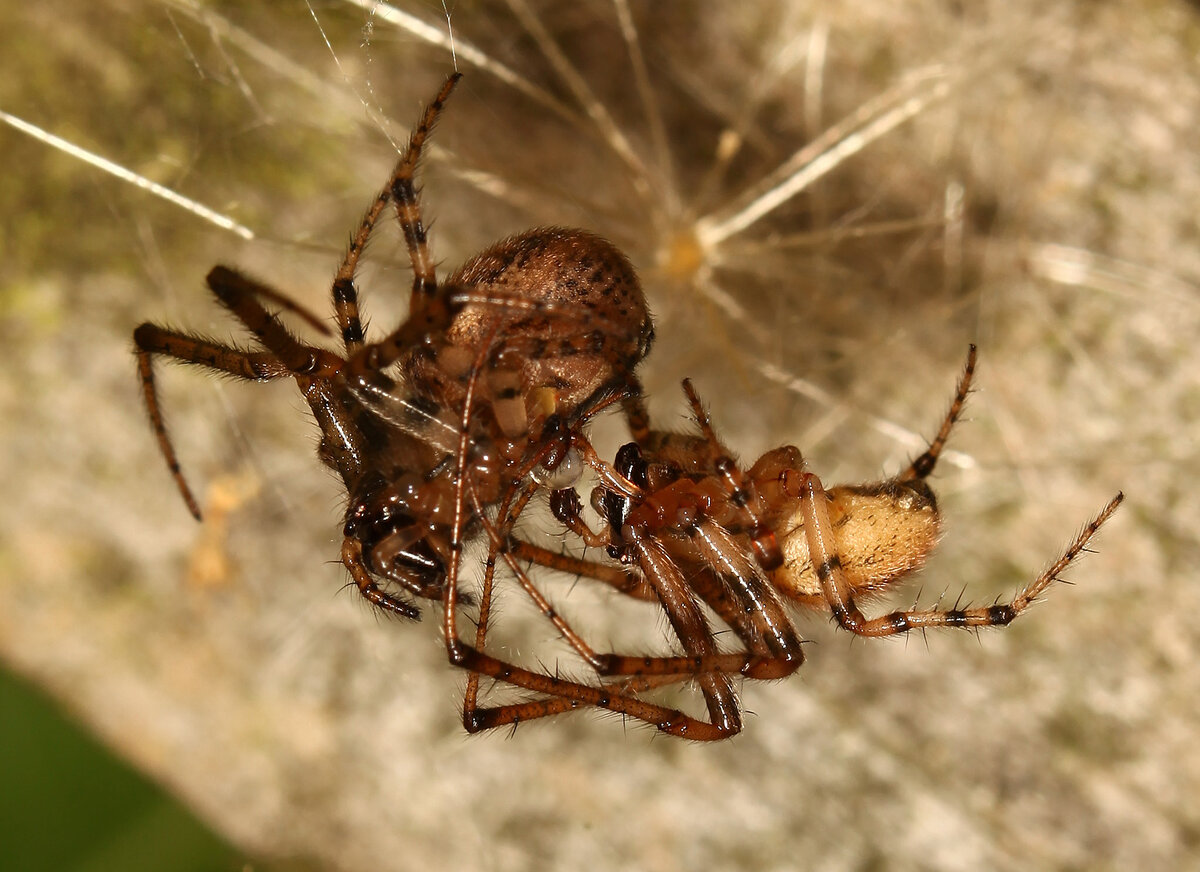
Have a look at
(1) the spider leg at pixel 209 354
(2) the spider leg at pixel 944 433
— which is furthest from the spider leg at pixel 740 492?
(1) the spider leg at pixel 209 354

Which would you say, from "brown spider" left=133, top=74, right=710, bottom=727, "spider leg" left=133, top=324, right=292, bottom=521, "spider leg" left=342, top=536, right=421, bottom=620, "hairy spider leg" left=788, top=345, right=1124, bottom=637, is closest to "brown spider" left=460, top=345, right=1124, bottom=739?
"hairy spider leg" left=788, top=345, right=1124, bottom=637

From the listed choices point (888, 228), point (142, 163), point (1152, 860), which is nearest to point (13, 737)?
point (142, 163)

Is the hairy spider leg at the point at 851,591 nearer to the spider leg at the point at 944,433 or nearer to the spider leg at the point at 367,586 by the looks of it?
the spider leg at the point at 944,433

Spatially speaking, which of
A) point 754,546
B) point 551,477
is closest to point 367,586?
point 551,477

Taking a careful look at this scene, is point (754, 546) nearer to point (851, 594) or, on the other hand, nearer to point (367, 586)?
point (851, 594)

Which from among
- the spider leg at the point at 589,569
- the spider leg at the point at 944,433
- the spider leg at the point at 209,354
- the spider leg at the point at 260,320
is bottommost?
the spider leg at the point at 209,354

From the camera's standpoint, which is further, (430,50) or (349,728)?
(349,728)

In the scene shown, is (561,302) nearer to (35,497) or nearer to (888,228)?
(888,228)

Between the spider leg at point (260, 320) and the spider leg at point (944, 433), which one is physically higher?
the spider leg at point (944, 433)
